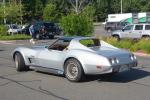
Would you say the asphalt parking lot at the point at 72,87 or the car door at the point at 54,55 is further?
the car door at the point at 54,55

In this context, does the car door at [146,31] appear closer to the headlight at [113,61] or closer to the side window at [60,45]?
the side window at [60,45]

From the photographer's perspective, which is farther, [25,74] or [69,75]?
[25,74]

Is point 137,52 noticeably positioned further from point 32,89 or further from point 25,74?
point 32,89

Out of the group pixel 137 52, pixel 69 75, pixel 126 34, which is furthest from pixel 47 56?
pixel 126 34

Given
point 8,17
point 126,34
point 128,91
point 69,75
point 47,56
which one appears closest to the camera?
point 128,91

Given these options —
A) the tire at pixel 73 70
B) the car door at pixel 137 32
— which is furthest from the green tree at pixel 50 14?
the tire at pixel 73 70

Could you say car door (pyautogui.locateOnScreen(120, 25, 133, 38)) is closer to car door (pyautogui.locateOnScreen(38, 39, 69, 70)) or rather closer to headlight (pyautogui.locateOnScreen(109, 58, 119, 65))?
car door (pyautogui.locateOnScreen(38, 39, 69, 70))

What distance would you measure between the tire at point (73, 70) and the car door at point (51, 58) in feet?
0.98

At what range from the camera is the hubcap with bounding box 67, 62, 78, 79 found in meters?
10.2

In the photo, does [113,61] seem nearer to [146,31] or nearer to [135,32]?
[146,31]

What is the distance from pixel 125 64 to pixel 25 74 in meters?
3.35

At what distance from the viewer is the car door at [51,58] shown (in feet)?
35.0

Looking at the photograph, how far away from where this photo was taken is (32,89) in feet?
30.8

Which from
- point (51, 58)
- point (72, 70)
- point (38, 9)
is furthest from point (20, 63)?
point (38, 9)
